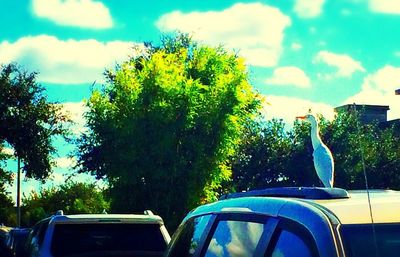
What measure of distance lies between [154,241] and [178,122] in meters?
21.9

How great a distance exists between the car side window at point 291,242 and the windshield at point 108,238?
17.3 feet

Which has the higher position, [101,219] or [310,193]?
[310,193]

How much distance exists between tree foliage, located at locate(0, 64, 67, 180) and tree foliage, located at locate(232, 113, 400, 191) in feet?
36.2

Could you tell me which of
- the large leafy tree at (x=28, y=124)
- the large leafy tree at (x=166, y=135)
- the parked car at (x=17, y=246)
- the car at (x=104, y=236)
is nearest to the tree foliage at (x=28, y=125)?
the large leafy tree at (x=28, y=124)

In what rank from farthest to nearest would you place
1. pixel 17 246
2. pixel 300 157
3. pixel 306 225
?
pixel 300 157
pixel 17 246
pixel 306 225

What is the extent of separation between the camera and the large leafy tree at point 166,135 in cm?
3095

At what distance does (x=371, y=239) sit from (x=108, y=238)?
19.5 ft

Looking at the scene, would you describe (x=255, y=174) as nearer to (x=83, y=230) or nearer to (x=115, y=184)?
(x=115, y=184)

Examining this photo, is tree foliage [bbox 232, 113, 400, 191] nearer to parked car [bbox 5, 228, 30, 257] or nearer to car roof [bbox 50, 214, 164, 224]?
parked car [bbox 5, 228, 30, 257]

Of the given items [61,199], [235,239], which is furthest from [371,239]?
[61,199]

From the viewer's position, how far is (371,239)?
3312mm

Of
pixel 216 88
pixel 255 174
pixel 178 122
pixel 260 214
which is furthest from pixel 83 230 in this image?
pixel 255 174

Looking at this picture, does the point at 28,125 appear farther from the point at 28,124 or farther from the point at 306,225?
the point at 306,225

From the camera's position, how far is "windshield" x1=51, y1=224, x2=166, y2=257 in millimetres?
8711
